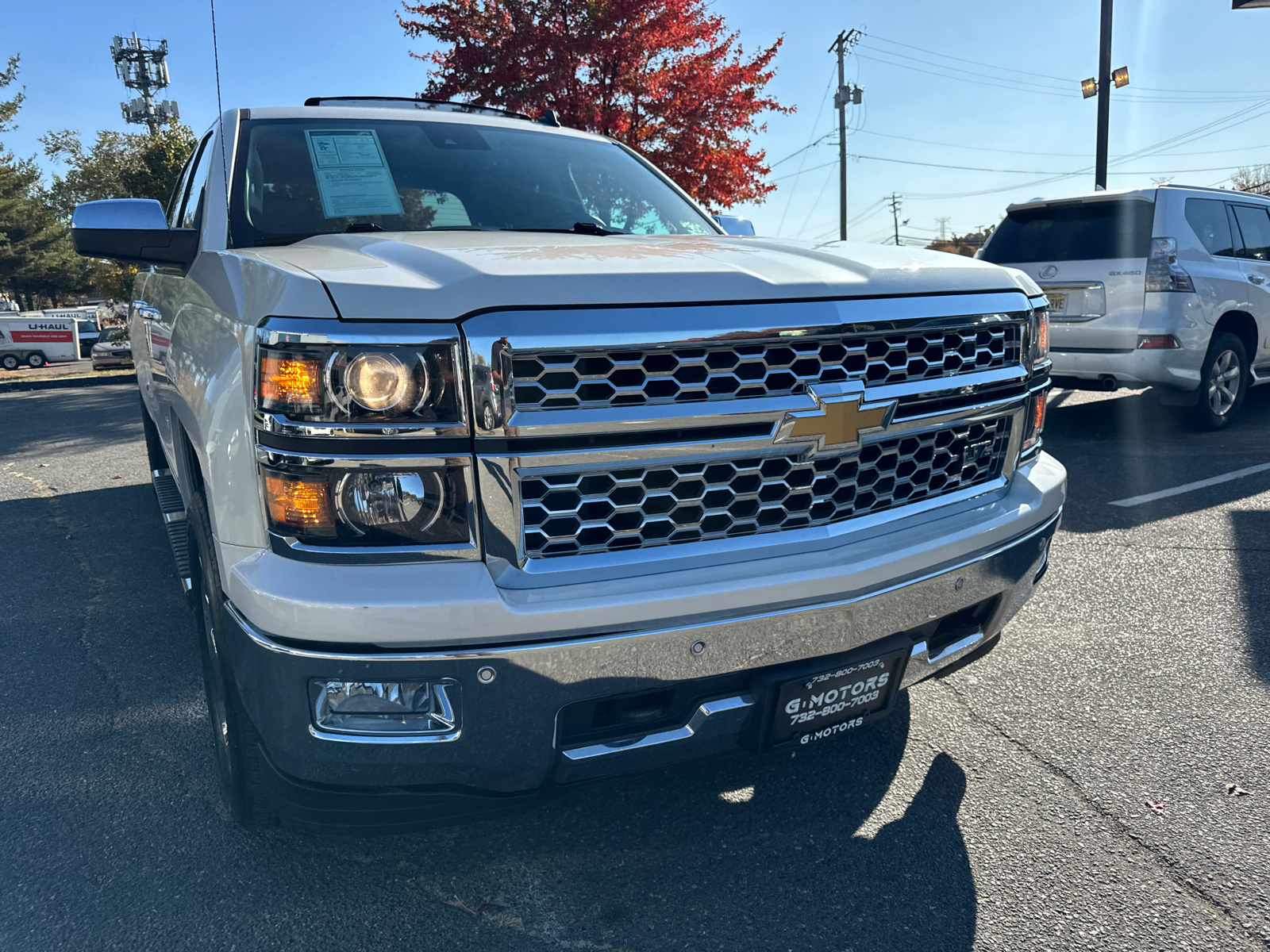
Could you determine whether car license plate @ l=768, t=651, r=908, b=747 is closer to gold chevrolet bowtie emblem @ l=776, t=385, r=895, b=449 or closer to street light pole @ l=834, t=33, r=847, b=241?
gold chevrolet bowtie emblem @ l=776, t=385, r=895, b=449

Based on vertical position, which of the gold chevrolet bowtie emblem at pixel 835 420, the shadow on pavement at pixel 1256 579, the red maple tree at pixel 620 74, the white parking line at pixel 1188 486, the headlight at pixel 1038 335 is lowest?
the shadow on pavement at pixel 1256 579

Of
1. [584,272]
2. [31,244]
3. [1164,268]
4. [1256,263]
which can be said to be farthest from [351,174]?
[31,244]

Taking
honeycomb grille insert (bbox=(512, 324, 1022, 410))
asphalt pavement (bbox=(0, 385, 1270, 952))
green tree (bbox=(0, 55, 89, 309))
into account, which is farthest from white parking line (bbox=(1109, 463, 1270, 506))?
green tree (bbox=(0, 55, 89, 309))

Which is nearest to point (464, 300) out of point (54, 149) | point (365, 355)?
point (365, 355)

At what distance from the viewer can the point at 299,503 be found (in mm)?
1617

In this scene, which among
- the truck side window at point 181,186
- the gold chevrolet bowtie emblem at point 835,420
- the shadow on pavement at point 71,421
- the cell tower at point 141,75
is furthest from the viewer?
the cell tower at point 141,75

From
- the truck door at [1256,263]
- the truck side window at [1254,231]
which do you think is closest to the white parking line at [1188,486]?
the truck door at [1256,263]

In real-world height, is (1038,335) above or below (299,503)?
above

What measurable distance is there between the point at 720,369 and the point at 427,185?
1.63 metres

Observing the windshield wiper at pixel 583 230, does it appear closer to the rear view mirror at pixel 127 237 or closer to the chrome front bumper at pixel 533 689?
the rear view mirror at pixel 127 237

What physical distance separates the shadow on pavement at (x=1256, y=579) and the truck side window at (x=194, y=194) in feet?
13.0

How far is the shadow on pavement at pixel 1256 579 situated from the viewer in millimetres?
3246

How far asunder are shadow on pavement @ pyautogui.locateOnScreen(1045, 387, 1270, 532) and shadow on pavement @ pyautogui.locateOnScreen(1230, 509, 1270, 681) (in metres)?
0.30

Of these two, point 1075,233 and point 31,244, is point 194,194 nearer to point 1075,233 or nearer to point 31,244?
point 1075,233
